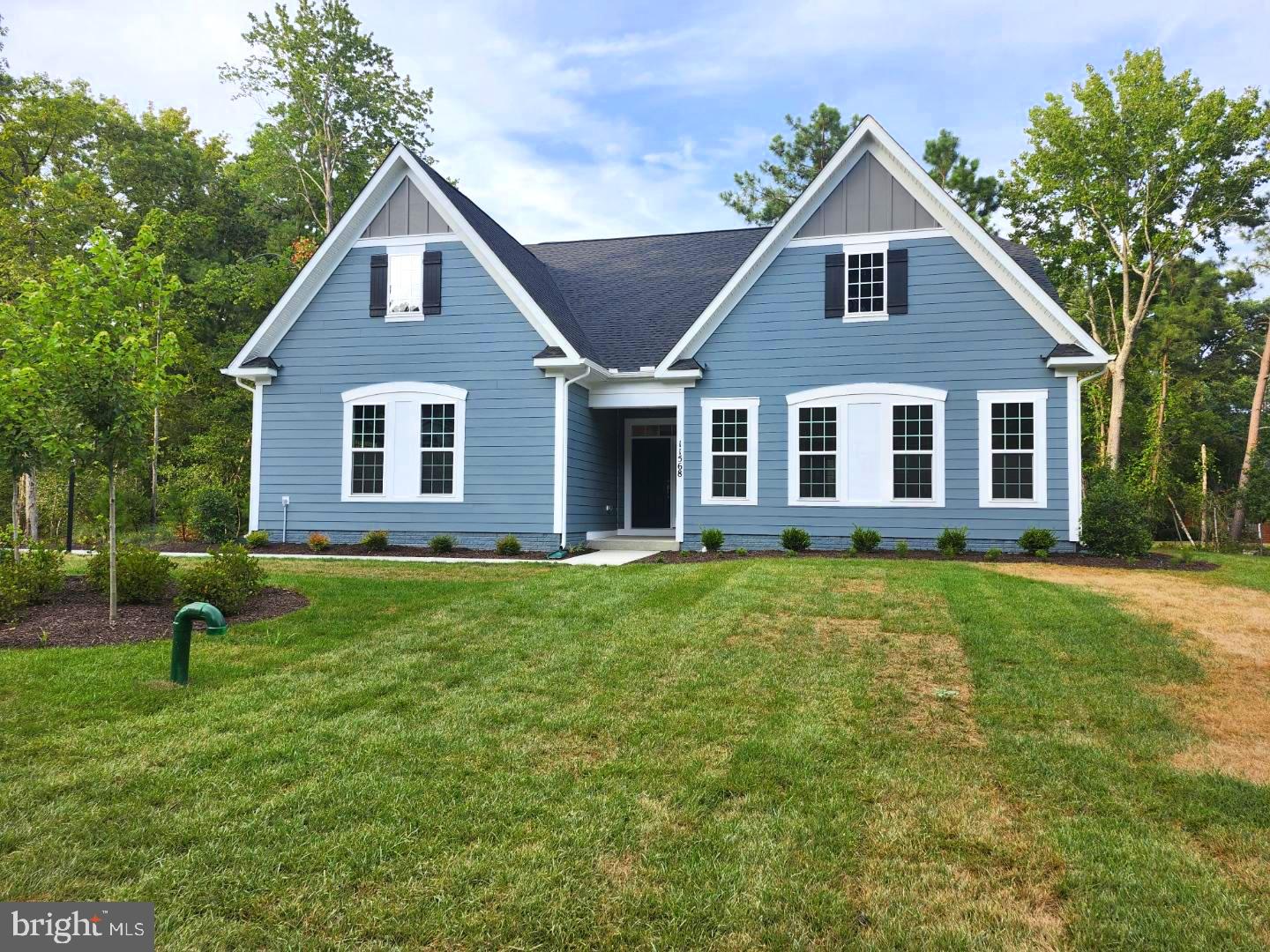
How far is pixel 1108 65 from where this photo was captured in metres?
23.1

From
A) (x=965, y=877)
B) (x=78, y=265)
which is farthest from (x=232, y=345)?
(x=965, y=877)

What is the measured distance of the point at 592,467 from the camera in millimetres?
15680

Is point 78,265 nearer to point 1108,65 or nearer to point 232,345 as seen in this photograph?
point 232,345

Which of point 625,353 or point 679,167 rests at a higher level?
point 679,167

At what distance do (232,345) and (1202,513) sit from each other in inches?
1075

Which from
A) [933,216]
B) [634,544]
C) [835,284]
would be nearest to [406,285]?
[634,544]

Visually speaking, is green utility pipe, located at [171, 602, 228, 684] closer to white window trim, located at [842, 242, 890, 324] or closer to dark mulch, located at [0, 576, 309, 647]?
dark mulch, located at [0, 576, 309, 647]

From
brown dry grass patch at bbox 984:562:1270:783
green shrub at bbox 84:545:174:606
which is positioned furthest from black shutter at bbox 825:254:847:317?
green shrub at bbox 84:545:174:606

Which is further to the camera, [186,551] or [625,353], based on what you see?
[625,353]

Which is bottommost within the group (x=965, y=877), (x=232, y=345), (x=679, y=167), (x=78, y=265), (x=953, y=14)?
(x=965, y=877)

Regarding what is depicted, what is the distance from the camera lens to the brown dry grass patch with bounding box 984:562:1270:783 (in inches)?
168

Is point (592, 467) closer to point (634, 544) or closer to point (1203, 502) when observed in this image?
point (634, 544)

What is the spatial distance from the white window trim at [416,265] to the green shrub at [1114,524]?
12.0 m

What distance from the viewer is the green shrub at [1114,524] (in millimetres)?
12344
